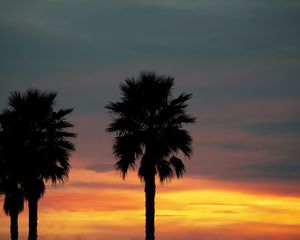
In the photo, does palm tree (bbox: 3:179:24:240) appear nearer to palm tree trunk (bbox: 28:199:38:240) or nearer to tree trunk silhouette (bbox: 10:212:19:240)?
tree trunk silhouette (bbox: 10:212:19:240)

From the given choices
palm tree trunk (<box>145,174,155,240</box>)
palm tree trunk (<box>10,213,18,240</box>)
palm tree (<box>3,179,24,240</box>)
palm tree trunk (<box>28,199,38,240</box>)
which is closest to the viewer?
palm tree trunk (<box>145,174,155,240</box>)

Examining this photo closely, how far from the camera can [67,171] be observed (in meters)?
54.8

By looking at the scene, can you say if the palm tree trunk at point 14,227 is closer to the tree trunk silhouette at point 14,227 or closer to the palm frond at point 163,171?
the tree trunk silhouette at point 14,227

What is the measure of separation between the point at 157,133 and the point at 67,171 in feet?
27.2

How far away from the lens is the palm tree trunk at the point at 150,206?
46938mm

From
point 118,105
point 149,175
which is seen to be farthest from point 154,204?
point 118,105

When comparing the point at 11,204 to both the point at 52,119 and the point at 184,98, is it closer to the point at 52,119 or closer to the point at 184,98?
the point at 52,119

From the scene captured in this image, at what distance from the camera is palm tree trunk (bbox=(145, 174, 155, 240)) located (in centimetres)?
4694

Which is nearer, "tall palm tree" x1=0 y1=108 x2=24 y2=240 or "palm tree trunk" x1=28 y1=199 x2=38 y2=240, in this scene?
"palm tree trunk" x1=28 y1=199 x2=38 y2=240

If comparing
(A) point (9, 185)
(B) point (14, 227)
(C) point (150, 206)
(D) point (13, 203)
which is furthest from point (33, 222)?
(C) point (150, 206)

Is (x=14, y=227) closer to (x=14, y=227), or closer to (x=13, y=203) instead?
(x=14, y=227)

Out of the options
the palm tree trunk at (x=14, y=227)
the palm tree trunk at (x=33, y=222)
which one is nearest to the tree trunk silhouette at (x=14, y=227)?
the palm tree trunk at (x=14, y=227)

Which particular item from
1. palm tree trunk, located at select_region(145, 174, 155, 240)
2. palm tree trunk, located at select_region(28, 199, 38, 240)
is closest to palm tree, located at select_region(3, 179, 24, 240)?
palm tree trunk, located at select_region(28, 199, 38, 240)

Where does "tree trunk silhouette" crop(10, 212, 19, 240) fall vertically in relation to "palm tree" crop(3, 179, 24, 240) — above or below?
below
